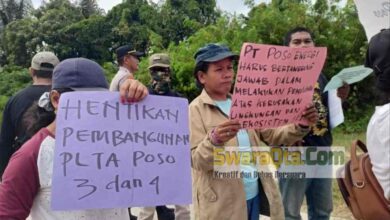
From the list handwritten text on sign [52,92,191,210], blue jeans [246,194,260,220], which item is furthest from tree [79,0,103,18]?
handwritten text on sign [52,92,191,210]

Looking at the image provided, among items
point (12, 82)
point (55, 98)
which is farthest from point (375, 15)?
point (12, 82)

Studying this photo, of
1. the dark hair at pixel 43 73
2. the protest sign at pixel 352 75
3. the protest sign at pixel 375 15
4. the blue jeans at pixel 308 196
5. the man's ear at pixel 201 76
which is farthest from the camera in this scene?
the dark hair at pixel 43 73

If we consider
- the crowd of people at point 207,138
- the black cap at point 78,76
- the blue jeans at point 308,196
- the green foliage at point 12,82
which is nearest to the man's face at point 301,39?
the crowd of people at point 207,138

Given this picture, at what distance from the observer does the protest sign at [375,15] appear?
2072 mm

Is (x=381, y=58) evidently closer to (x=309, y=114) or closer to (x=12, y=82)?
(x=309, y=114)

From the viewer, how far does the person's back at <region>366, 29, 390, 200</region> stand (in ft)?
5.43

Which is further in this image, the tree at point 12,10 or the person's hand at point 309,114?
the tree at point 12,10

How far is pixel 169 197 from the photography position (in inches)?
74.5

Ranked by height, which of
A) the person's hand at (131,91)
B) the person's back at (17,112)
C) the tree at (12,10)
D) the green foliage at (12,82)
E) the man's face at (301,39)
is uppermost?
the tree at (12,10)

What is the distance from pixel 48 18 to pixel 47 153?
3422 centimetres

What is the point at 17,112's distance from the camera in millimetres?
3664

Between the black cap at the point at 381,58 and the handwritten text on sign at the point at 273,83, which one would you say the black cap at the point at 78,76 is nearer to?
the handwritten text on sign at the point at 273,83

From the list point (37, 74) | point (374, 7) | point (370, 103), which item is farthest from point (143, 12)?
point (374, 7)

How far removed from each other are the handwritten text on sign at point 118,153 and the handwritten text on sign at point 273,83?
47 centimetres
